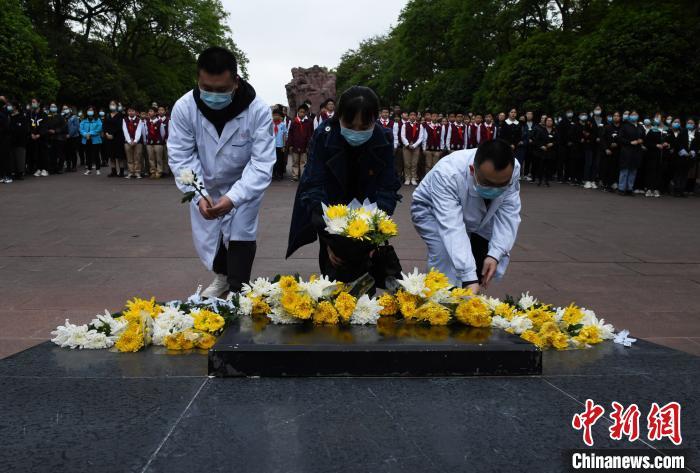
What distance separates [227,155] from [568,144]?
16.5 m

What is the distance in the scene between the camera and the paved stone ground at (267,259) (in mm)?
5664

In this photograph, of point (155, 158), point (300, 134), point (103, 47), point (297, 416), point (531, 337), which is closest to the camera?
point (297, 416)

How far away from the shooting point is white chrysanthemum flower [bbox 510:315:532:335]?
11.5ft

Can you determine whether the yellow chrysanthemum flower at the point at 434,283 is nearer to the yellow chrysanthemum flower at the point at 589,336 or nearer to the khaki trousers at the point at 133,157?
the yellow chrysanthemum flower at the point at 589,336

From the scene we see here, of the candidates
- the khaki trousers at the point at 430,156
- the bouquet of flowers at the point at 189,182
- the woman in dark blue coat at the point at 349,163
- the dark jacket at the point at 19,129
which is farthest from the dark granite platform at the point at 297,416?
the khaki trousers at the point at 430,156

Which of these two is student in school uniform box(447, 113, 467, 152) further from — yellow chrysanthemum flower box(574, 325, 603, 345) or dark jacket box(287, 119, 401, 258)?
yellow chrysanthemum flower box(574, 325, 603, 345)

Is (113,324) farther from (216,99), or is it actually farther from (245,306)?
(216,99)

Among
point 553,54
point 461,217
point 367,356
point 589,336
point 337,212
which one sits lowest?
point 589,336

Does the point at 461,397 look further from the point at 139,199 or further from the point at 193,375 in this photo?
the point at 139,199

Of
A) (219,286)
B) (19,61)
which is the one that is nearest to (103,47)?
(19,61)

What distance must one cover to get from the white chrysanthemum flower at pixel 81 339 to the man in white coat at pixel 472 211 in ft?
6.74

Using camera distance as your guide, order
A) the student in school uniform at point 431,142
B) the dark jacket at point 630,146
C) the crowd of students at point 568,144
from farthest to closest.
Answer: the student in school uniform at point 431,142 → the crowd of students at point 568,144 → the dark jacket at point 630,146

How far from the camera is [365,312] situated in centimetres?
344

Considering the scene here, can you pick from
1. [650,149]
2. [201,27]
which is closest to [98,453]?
[650,149]
